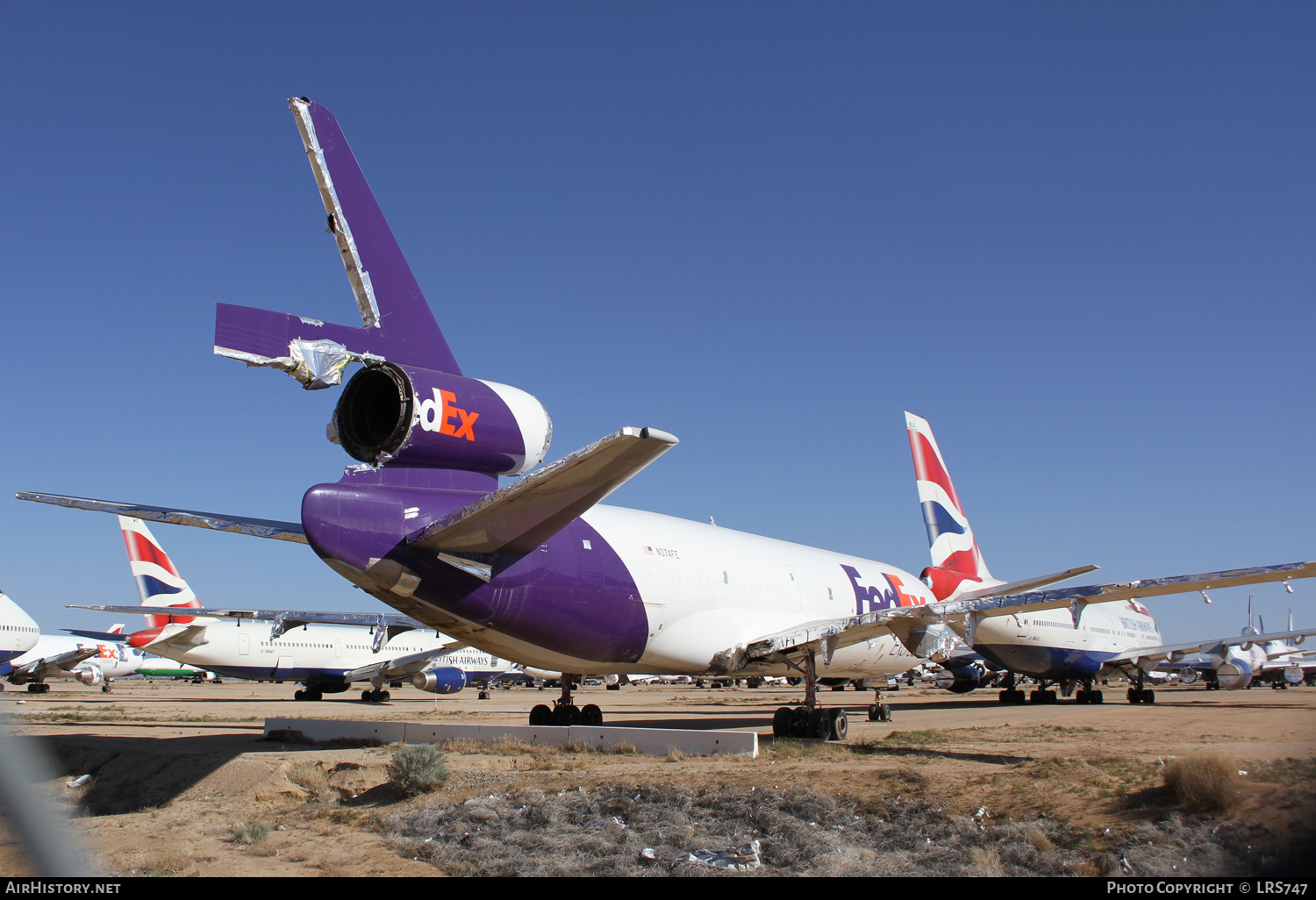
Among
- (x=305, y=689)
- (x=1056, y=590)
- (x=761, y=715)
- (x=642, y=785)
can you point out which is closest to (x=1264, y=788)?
(x=642, y=785)

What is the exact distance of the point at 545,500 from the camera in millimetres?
10617

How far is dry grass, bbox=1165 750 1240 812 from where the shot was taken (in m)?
7.27

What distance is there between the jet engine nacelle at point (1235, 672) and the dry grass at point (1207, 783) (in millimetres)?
39529

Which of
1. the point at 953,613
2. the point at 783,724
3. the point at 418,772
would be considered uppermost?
the point at 953,613

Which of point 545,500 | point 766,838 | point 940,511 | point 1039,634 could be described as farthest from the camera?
point 1039,634

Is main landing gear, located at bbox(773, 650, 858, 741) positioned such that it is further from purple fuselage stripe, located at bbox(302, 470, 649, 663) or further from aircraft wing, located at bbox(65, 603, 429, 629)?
aircraft wing, located at bbox(65, 603, 429, 629)

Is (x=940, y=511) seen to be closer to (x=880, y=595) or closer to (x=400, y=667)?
(x=880, y=595)

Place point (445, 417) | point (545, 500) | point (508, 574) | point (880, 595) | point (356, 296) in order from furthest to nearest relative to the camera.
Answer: point (880, 595)
point (508, 574)
point (356, 296)
point (445, 417)
point (545, 500)

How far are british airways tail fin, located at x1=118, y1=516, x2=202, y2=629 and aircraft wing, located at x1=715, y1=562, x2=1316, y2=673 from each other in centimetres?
3059

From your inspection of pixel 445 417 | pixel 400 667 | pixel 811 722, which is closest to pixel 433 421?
pixel 445 417

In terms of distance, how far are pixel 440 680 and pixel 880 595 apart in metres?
24.2

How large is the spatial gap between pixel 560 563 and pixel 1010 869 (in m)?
8.12

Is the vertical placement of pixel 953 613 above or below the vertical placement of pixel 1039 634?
above
